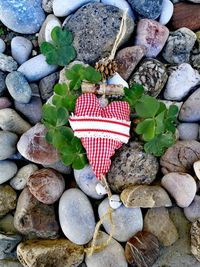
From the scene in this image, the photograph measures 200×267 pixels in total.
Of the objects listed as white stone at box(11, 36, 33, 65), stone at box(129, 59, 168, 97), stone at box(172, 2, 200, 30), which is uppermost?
stone at box(172, 2, 200, 30)

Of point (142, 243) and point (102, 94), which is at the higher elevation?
point (102, 94)

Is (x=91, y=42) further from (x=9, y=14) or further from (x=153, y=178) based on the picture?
(x=153, y=178)

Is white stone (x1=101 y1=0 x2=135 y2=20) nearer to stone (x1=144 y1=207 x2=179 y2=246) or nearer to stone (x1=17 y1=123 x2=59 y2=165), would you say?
stone (x1=17 y1=123 x2=59 y2=165)

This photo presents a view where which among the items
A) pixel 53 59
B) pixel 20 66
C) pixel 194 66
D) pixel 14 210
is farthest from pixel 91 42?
pixel 14 210

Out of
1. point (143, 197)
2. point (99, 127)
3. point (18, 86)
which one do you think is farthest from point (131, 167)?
point (18, 86)

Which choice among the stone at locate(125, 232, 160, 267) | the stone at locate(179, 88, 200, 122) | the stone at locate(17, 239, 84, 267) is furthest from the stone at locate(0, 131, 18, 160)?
the stone at locate(179, 88, 200, 122)

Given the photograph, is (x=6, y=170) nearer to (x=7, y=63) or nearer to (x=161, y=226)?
(x=7, y=63)

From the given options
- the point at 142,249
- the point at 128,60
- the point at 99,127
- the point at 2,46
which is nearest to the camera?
the point at 99,127
